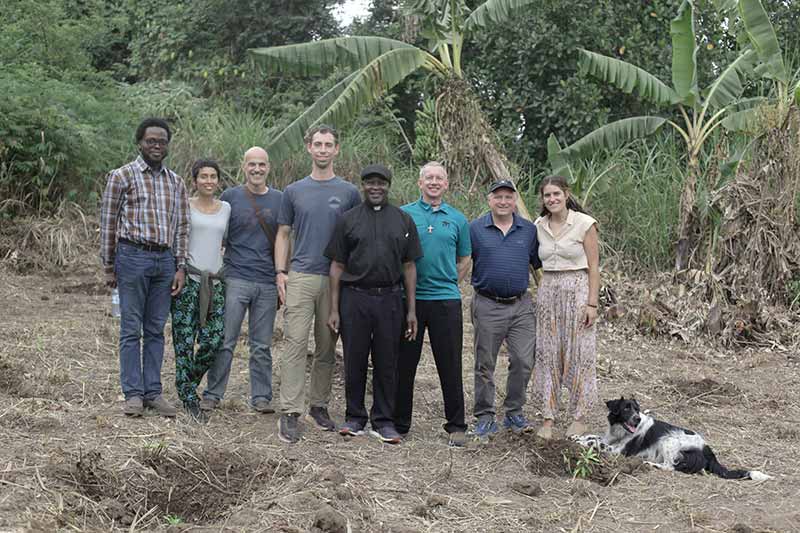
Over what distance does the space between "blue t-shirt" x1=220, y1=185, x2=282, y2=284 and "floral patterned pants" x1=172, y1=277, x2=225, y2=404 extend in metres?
0.18

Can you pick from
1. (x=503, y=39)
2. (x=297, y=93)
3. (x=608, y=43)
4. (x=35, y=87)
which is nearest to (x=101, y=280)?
(x=35, y=87)

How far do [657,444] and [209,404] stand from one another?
2.91 meters

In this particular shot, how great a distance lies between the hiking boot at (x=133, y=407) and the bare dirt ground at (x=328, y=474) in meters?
0.07

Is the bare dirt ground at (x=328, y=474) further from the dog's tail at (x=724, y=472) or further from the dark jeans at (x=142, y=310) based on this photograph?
the dark jeans at (x=142, y=310)

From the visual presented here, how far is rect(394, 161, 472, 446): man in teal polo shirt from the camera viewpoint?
6.21 metres

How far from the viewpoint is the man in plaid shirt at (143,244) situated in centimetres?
609

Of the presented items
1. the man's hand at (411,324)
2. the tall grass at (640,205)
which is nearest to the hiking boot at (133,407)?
the man's hand at (411,324)

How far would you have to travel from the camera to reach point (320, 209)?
20.3 feet

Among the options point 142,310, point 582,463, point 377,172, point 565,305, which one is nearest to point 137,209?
point 142,310

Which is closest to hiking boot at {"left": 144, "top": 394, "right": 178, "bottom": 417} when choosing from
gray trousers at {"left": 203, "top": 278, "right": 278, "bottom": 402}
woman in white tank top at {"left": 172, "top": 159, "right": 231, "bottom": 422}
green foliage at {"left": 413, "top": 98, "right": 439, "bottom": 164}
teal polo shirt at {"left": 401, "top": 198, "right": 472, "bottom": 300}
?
woman in white tank top at {"left": 172, "top": 159, "right": 231, "bottom": 422}

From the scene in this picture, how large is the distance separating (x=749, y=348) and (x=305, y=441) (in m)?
5.75

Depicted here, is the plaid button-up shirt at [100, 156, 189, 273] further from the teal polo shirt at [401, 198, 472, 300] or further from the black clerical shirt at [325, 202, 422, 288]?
the teal polo shirt at [401, 198, 472, 300]

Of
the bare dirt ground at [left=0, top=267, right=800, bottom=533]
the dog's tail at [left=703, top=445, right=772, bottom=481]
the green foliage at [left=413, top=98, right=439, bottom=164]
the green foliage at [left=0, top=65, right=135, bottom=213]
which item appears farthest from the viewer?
the green foliage at [left=413, top=98, right=439, bottom=164]

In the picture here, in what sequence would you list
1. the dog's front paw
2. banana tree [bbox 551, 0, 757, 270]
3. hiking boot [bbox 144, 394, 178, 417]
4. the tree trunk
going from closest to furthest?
1. the dog's front paw
2. hiking boot [bbox 144, 394, 178, 417]
3. banana tree [bbox 551, 0, 757, 270]
4. the tree trunk
